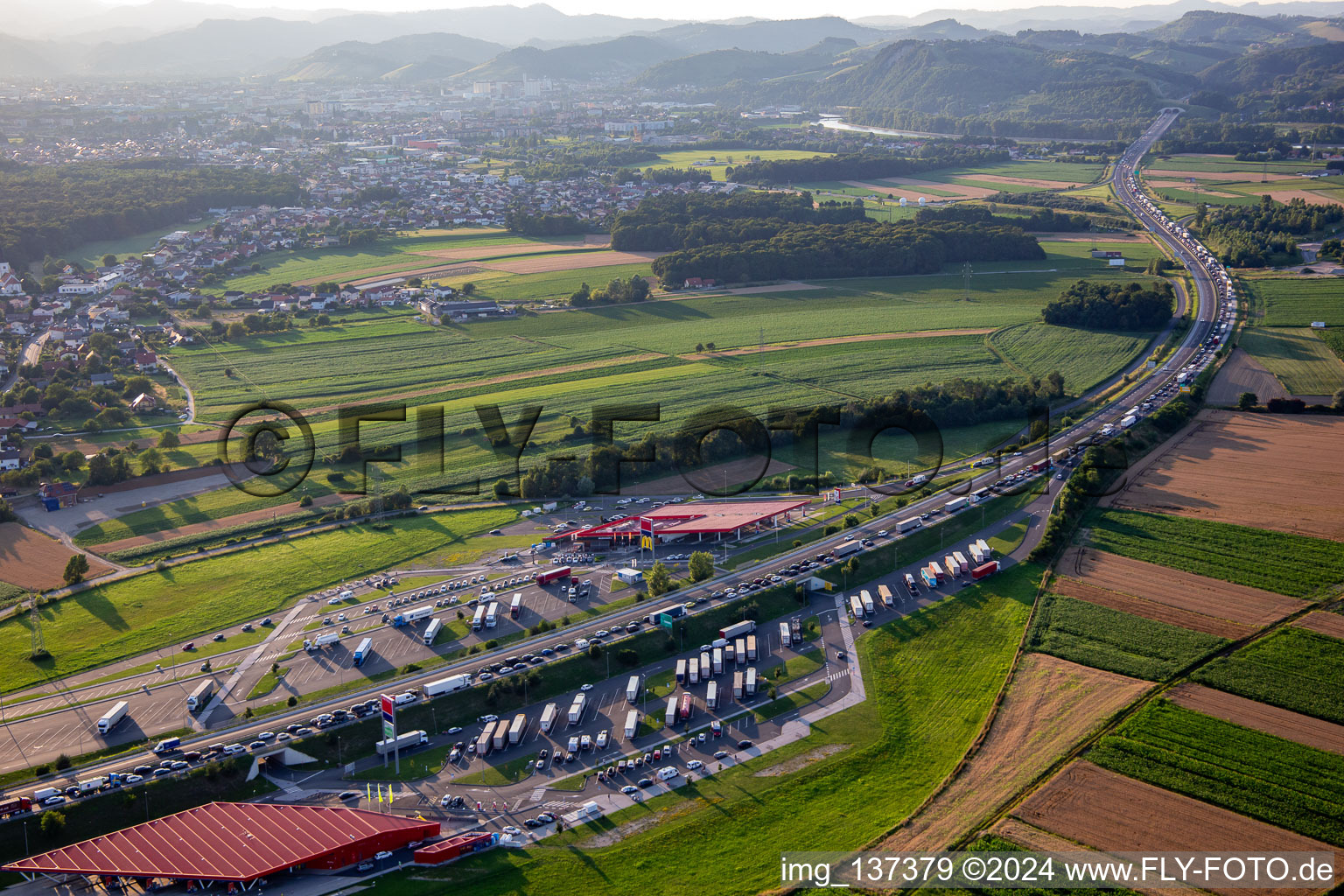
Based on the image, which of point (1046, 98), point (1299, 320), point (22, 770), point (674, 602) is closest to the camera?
point (22, 770)

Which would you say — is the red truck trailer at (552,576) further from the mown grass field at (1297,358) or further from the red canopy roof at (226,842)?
the mown grass field at (1297,358)

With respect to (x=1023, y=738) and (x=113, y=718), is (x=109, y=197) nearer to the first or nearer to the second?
(x=113, y=718)

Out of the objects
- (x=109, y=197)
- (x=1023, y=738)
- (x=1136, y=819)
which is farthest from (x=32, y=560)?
(x=109, y=197)

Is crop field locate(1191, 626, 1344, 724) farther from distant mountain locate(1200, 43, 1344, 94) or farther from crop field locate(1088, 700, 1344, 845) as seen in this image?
distant mountain locate(1200, 43, 1344, 94)

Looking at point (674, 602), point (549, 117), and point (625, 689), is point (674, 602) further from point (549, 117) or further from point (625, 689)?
point (549, 117)

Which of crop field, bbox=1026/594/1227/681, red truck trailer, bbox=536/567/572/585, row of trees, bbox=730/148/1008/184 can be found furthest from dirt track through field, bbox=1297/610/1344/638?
row of trees, bbox=730/148/1008/184

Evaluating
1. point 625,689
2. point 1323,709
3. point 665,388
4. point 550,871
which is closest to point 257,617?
point 625,689

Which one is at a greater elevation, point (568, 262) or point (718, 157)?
point (718, 157)
